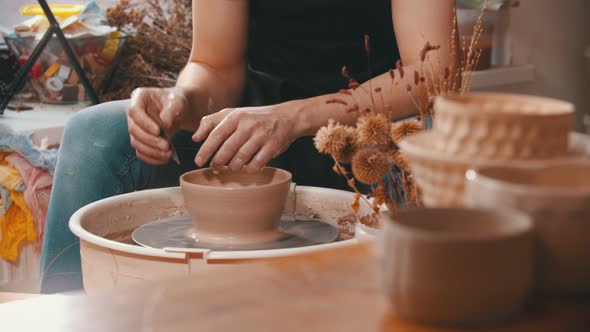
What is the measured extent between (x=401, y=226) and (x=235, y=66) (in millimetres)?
1193

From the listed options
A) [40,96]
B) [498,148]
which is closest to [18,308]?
[498,148]

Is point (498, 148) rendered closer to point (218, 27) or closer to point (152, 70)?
point (218, 27)

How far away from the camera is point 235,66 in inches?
62.9

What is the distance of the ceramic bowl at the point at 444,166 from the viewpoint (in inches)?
20.2

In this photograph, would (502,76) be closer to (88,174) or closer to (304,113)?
(304,113)

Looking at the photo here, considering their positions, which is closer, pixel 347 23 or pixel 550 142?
pixel 550 142

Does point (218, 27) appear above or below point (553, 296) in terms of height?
above

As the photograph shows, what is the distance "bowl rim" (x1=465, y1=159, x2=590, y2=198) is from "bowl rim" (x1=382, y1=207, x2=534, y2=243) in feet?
0.05

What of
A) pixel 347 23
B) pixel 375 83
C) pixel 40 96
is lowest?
pixel 40 96

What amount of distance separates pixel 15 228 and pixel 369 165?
1701 mm

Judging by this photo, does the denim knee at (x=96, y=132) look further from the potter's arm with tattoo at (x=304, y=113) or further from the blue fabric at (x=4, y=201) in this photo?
the blue fabric at (x=4, y=201)

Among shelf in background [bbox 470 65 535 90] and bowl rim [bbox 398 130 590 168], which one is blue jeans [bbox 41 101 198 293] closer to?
bowl rim [bbox 398 130 590 168]

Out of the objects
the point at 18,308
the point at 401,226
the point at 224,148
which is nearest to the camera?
the point at 401,226

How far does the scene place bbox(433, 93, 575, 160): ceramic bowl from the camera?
20.2 inches
